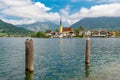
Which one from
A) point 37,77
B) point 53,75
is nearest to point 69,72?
point 53,75

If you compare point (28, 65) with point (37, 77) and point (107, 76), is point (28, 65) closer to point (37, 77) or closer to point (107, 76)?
point (37, 77)

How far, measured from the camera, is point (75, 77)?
29.0 meters

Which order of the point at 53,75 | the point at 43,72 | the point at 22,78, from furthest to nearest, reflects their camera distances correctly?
1. the point at 43,72
2. the point at 53,75
3. the point at 22,78

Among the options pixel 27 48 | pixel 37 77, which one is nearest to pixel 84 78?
pixel 37 77

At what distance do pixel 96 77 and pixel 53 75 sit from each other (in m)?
5.44

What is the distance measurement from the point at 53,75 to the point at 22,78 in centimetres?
413

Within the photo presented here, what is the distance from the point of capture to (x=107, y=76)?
29250 millimetres

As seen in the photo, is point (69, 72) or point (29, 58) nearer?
point (29, 58)

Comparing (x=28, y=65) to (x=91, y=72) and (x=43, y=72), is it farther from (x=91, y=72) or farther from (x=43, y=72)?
(x=91, y=72)

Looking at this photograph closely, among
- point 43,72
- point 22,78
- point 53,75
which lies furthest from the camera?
point 43,72

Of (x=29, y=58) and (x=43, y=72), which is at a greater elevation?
(x=29, y=58)

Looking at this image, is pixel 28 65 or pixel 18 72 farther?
pixel 18 72

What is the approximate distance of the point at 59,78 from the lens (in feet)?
93.4

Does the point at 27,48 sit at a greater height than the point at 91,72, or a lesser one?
greater
